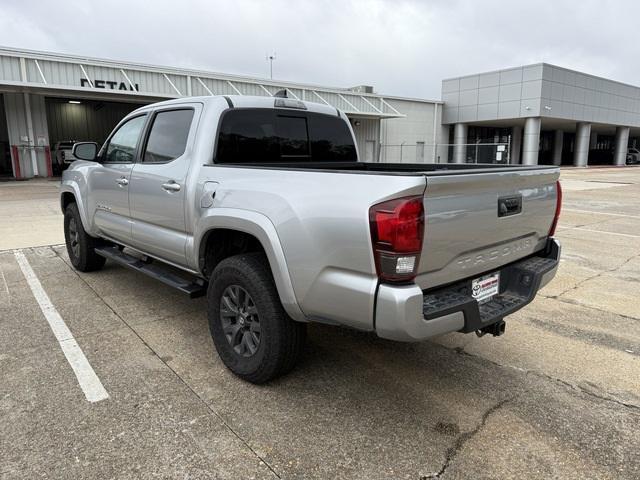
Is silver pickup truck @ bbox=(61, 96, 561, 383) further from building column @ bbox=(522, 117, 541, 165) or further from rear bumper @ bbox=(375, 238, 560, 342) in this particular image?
building column @ bbox=(522, 117, 541, 165)

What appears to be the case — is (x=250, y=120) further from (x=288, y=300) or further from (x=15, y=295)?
(x=15, y=295)

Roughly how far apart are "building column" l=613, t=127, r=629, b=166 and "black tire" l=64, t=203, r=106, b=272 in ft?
176

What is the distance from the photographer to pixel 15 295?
5.30 metres

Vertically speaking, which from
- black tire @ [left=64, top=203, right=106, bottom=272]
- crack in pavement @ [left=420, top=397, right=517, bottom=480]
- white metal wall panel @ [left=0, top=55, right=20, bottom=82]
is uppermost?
white metal wall panel @ [left=0, top=55, right=20, bottom=82]

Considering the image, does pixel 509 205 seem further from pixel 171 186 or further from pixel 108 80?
pixel 108 80

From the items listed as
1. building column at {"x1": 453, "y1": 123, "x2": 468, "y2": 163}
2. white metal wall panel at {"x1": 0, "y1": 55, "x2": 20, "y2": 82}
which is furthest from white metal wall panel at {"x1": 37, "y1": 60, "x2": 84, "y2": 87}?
building column at {"x1": 453, "y1": 123, "x2": 468, "y2": 163}

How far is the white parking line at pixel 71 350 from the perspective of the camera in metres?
3.23

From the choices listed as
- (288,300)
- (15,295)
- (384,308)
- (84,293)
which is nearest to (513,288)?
(384,308)

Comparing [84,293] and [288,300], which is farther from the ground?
[288,300]

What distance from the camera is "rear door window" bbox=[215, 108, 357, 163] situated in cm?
385

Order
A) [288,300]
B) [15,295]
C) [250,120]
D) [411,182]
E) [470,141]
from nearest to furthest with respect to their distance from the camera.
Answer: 1. [411,182]
2. [288,300]
3. [250,120]
4. [15,295]
5. [470,141]

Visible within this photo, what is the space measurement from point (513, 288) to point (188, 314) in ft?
9.64

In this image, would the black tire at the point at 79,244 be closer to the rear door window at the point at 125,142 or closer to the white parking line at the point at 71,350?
the white parking line at the point at 71,350

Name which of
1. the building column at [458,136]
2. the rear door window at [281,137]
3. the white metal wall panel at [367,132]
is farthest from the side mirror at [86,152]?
the building column at [458,136]
